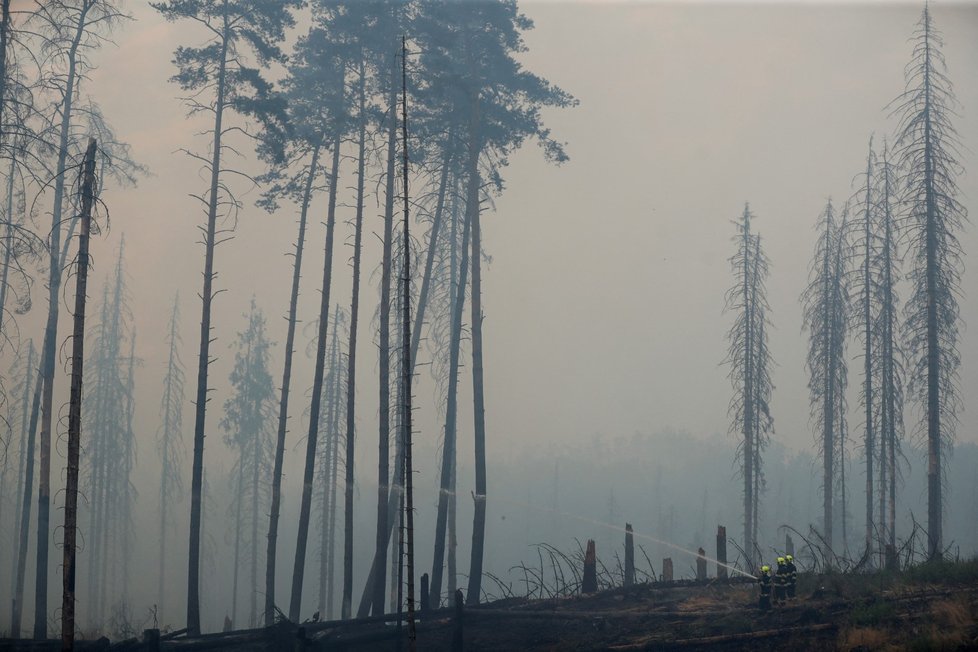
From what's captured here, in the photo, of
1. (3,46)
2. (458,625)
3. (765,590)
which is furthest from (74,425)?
(765,590)

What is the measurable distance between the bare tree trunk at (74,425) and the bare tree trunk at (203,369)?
252 inches

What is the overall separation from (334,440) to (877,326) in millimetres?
26052

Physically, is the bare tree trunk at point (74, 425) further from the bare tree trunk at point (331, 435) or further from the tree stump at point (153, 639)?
the bare tree trunk at point (331, 435)

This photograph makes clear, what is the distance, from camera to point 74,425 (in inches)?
607

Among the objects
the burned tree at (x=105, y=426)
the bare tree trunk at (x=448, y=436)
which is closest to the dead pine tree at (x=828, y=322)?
the bare tree trunk at (x=448, y=436)

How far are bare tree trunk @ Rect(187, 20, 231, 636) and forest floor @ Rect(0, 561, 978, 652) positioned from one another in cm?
288

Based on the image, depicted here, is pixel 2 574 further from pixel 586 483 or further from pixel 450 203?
Answer: pixel 586 483

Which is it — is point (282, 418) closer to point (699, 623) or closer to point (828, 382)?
point (699, 623)

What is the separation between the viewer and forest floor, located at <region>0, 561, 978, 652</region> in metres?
16.3

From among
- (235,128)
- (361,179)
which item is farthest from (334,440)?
(235,128)

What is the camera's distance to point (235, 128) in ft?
79.8

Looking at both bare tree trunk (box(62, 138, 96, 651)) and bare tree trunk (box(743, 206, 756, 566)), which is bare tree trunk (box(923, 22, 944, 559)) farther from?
bare tree trunk (box(62, 138, 96, 651))

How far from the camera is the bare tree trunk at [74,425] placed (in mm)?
15023

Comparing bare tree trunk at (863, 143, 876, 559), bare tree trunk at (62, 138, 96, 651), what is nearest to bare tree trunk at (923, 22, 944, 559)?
bare tree trunk at (863, 143, 876, 559)
